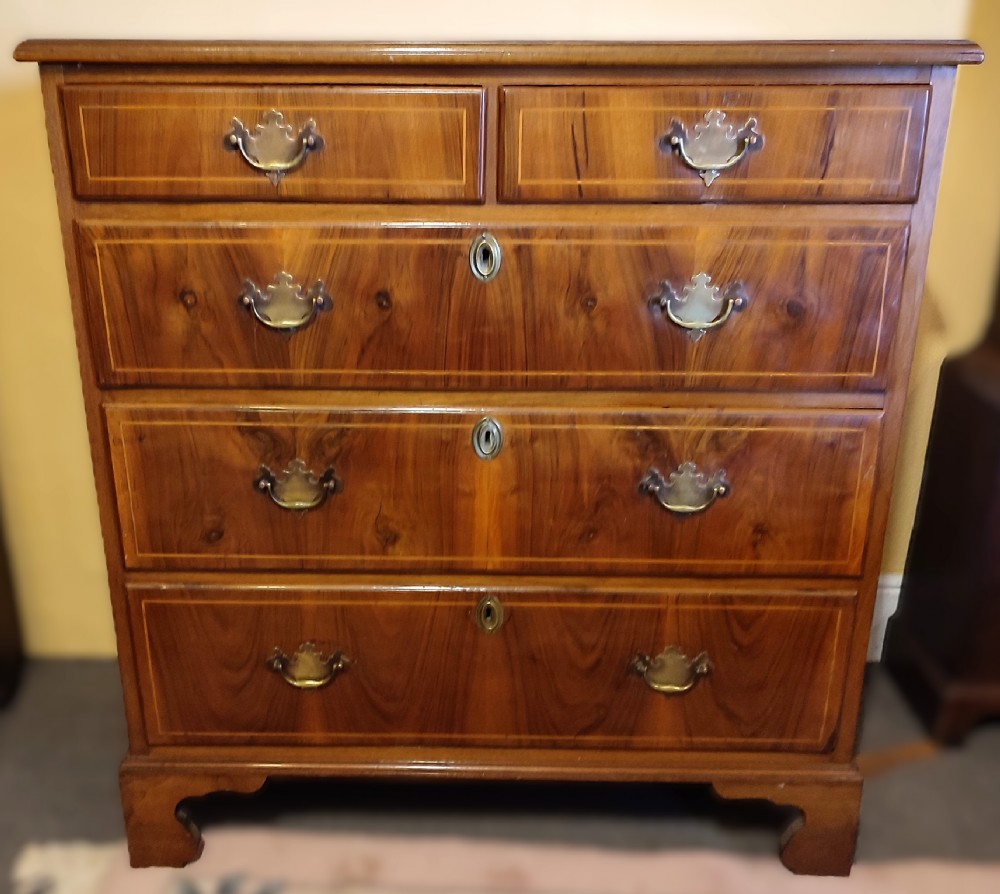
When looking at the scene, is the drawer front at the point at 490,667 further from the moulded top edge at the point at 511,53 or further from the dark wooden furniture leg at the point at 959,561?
the moulded top edge at the point at 511,53

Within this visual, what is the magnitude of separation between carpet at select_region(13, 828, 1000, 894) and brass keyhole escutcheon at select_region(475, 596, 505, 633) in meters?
0.40

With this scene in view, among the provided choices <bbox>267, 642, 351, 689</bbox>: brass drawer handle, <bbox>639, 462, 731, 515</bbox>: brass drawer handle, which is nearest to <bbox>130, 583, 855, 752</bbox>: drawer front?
<bbox>267, 642, 351, 689</bbox>: brass drawer handle

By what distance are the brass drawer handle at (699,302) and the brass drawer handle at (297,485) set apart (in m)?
0.47

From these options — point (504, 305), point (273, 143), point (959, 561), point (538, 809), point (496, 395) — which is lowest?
point (538, 809)

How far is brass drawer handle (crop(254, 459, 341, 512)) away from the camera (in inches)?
48.4

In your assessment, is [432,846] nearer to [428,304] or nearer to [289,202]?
[428,304]

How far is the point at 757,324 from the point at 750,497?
23 cm

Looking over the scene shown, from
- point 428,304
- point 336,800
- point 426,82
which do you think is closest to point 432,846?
point 336,800

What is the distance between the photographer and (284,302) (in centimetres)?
116

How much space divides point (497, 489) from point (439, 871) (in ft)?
2.01

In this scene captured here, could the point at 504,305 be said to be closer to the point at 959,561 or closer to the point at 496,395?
the point at 496,395

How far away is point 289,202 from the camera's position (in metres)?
1.13

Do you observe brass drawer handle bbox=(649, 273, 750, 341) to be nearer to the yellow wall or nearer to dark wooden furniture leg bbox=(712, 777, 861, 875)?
the yellow wall

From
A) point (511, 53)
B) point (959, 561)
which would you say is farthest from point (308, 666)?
point (959, 561)
